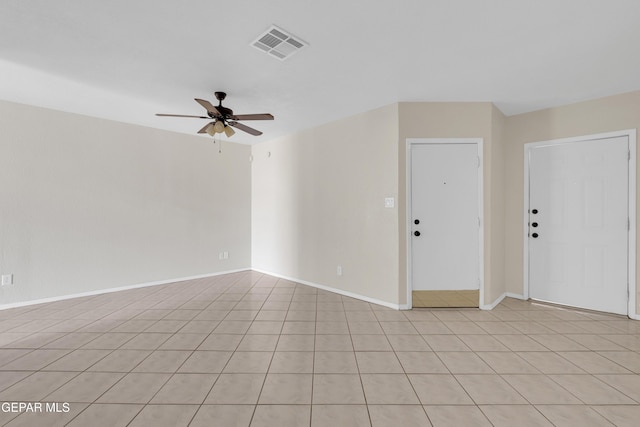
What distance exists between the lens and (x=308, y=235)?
185 inches

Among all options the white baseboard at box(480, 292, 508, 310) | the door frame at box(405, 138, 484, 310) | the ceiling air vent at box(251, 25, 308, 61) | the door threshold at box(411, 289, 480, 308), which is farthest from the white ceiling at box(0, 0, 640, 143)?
the white baseboard at box(480, 292, 508, 310)

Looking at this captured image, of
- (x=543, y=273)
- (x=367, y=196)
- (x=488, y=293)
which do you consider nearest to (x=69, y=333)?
(x=367, y=196)

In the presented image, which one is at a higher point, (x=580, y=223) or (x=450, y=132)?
(x=450, y=132)

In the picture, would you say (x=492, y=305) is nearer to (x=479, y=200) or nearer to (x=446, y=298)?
(x=446, y=298)

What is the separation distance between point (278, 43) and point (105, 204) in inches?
150

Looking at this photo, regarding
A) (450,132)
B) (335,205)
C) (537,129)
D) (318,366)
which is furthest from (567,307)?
(318,366)

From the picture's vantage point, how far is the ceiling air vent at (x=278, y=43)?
215 centimetres

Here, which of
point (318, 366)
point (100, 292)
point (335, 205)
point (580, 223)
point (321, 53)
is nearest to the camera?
point (318, 366)

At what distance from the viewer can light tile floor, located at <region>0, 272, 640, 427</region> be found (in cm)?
168

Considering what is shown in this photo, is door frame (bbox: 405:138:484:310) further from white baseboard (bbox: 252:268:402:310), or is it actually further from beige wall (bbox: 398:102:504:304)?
white baseboard (bbox: 252:268:402:310)

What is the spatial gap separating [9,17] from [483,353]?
15.2 feet

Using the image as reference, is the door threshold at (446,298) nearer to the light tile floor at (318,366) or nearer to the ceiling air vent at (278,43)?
the light tile floor at (318,366)

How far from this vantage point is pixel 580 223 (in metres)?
3.49

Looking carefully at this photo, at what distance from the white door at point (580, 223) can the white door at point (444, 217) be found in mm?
1055
